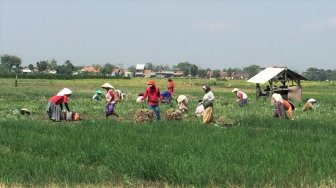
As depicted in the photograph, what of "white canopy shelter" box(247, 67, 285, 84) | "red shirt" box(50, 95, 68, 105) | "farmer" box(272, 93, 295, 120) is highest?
"white canopy shelter" box(247, 67, 285, 84)

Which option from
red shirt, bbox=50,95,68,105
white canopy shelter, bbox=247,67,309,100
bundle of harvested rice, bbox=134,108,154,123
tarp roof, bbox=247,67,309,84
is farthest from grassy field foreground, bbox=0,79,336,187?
white canopy shelter, bbox=247,67,309,100

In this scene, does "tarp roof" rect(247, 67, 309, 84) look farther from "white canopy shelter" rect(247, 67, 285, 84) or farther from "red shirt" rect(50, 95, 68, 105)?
"red shirt" rect(50, 95, 68, 105)

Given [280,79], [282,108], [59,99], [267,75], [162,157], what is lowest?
[162,157]

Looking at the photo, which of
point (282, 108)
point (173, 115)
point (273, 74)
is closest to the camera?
point (173, 115)

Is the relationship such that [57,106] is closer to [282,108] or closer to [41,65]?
[282,108]

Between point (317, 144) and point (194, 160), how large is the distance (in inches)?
125

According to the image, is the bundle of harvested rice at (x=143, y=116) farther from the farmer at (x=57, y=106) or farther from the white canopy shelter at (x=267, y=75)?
the white canopy shelter at (x=267, y=75)

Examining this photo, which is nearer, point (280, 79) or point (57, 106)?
point (57, 106)

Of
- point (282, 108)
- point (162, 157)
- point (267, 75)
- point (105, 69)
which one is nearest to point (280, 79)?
point (267, 75)

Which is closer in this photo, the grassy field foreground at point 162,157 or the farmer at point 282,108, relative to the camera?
the grassy field foreground at point 162,157

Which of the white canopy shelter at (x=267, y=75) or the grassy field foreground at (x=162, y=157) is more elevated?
the white canopy shelter at (x=267, y=75)

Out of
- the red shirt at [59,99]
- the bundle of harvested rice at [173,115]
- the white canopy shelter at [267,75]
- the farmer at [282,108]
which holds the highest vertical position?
the white canopy shelter at [267,75]

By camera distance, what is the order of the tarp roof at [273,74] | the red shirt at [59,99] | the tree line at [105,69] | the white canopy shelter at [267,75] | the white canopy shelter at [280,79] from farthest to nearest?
the tree line at [105,69] < the white canopy shelter at [280,79] < the tarp roof at [273,74] < the white canopy shelter at [267,75] < the red shirt at [59,99]

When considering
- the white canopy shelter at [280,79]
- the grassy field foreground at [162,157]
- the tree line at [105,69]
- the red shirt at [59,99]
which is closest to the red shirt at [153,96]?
the red shirt at [59,99]
